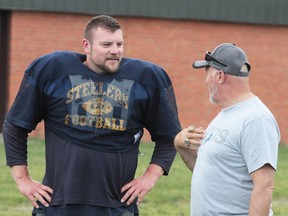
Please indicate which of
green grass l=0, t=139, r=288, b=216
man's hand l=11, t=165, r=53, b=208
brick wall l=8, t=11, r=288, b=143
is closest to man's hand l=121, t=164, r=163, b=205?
man's hand l=11, t=165, r=53, b=208

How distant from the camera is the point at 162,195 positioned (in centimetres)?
1122

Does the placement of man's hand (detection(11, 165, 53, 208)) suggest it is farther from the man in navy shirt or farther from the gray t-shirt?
the gray t-shirt

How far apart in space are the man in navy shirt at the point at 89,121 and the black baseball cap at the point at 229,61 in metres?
0.54

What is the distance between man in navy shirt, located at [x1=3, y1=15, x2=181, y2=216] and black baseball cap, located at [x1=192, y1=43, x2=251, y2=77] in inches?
21.2

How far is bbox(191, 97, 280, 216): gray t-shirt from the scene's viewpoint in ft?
15.5

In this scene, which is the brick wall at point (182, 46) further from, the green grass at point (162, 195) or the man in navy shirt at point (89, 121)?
the man in navy shirt at point (89, 121)

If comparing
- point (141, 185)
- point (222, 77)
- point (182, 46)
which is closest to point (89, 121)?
point (141, 185)

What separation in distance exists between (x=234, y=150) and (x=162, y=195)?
6.44 metres

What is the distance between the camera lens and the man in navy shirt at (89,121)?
5332 mm

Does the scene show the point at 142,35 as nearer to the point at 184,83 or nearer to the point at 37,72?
the point at 184,83

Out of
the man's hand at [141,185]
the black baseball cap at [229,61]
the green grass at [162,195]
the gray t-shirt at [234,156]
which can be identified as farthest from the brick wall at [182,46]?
the gray t-shirt at [234,156]

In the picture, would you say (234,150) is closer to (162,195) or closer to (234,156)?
(234,156)

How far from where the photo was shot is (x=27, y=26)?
19766 mm

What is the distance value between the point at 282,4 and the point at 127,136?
15.7m
